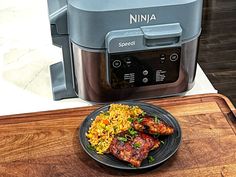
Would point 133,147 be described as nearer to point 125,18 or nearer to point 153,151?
point 153,151

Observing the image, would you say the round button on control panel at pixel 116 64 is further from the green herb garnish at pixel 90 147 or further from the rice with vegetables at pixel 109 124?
the green herb garnish at pixel 90 147

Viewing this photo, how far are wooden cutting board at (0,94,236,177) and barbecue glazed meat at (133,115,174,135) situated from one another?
5cm

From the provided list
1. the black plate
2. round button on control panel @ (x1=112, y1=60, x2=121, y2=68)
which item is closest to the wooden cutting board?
the black plate

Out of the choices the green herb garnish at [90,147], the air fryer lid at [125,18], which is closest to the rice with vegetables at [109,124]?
the green herb garnish at [90,147]

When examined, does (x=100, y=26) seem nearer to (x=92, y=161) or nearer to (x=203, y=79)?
(x=92, y=161)

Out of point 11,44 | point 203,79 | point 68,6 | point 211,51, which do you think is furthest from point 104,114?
point 211,51

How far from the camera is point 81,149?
36.0 inches

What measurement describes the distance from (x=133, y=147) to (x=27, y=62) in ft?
1.84

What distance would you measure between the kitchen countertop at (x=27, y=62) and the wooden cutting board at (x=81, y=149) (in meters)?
0.09

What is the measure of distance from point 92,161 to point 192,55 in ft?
1.22

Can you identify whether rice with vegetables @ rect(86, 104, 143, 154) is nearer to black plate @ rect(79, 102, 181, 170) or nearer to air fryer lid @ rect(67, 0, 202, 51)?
black plate @ rect(79, 102, 181, 170)

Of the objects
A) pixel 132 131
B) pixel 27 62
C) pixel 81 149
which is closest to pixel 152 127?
pixel 132 131

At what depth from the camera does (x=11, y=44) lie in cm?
136

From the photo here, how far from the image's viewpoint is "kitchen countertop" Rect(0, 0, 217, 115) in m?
1.10
